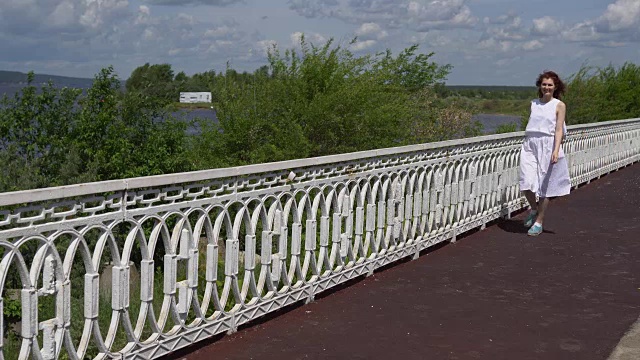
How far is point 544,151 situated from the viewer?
33.3 feet

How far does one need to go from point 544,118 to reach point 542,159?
1.67 ft

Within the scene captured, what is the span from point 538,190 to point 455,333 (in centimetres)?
473

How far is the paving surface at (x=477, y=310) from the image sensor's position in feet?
17.9

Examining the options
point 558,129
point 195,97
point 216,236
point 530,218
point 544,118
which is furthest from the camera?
point 195,97

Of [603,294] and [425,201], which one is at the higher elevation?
[425,201]

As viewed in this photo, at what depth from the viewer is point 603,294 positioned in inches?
277

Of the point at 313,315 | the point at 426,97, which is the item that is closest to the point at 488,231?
the point at 313,315

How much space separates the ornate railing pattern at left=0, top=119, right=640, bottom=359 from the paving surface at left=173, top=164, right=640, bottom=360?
9.4 inches

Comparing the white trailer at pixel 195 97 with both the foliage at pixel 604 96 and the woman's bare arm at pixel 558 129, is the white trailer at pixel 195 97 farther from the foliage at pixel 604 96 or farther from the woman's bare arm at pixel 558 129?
the foliage at pixel 604 96

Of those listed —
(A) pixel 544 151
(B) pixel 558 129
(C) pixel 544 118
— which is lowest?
(A) pixel 544 151

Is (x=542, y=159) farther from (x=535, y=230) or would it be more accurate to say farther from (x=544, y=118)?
(x=535, y=230)

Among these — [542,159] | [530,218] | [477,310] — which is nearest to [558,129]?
[542,159]

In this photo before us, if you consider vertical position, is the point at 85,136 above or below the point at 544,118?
below

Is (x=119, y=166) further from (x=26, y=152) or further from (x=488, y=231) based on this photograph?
(x=488, y=231)
